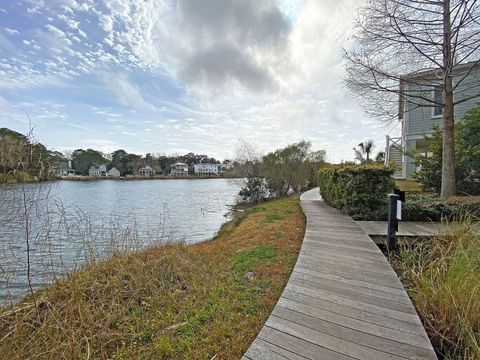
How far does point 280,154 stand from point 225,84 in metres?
7.88

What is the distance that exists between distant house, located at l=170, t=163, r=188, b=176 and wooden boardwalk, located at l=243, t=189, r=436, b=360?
74417 millimetres

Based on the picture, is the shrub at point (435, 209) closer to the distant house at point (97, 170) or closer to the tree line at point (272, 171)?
the tree line at point (272, 171)

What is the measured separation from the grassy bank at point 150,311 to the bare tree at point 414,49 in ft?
19.2

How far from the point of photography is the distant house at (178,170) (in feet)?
246

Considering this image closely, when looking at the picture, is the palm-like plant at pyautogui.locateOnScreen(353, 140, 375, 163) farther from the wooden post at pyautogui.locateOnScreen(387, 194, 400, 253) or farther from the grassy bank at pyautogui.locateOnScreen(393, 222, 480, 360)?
the grassy bank at pyautogui.locateOnScreen(393, 222, 480, 360)

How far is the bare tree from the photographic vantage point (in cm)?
601

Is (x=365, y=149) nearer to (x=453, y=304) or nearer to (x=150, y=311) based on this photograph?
(x=453, y=304)

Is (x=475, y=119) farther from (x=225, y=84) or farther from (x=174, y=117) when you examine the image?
(x=174, y=117)

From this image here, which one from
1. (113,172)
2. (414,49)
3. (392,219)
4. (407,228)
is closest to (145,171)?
(113,172)

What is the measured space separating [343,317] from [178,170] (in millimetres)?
77884

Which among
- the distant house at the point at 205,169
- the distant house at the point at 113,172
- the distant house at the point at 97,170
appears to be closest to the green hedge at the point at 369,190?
the distant house at the point at 97,170

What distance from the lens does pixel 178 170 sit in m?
76.9

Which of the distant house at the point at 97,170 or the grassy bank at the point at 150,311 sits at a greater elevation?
the distant house at the point at 97,170

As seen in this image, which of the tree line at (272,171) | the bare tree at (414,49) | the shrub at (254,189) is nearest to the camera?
the bare tree at (414,49)
